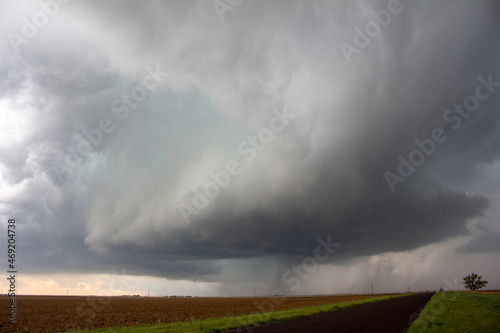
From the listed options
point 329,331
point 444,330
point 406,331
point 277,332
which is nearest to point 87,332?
point 277,332

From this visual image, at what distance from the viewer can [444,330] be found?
2194 cm

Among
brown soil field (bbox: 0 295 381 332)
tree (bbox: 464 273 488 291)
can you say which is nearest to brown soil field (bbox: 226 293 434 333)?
brown soil field (bbox: 0 295 381 332)

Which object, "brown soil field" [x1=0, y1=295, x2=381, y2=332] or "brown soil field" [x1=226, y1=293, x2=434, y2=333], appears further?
"brown soil field" [x1=0, y1=295, x2=381, y2=332]

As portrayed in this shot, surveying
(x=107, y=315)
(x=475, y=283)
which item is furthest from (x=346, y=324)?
(x=475, y=283)

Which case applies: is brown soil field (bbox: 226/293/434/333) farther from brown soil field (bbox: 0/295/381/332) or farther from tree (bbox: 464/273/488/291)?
tree (bbox: 464/273/488/291)

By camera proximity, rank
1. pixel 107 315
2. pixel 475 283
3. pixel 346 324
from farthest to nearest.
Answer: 1. pixel 475 283
2. pixel 107 315
3. pixel 346 324

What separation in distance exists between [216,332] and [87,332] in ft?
46.9

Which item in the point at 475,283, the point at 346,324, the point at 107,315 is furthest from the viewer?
the point at 475,283

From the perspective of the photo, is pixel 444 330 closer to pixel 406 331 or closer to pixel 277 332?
pixel 406 331

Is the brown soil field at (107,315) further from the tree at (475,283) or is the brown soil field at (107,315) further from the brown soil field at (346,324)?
the tree at (475,283)

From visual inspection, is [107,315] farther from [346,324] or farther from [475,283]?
[475,283]

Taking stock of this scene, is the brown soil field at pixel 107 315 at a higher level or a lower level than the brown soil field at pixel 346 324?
lower

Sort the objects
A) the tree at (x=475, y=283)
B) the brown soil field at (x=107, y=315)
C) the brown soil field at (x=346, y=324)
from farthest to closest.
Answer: the tree at (x=475, y=283)
the brown soil field at (x=107, y=315)
the brown soil field at (x=346, y=324)

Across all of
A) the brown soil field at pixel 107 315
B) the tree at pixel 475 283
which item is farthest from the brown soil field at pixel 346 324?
the tree at pixel 475 283
